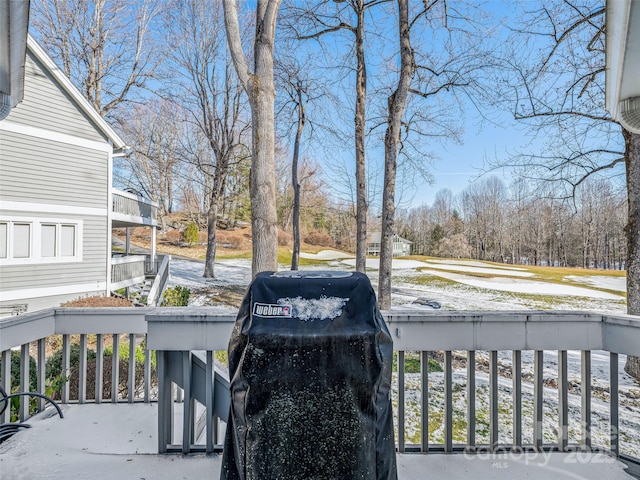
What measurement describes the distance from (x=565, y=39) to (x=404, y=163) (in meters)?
4.66

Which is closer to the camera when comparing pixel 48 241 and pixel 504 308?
pixel 48 241

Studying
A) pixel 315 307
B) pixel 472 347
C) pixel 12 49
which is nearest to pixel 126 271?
pixel 12 49

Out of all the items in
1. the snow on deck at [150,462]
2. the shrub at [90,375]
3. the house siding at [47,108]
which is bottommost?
the shrub at [90,375]

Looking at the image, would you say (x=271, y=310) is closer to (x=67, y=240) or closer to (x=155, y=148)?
(x=67, y=240)

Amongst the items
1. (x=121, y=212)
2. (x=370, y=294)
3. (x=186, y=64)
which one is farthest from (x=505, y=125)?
(x=186, y=64)

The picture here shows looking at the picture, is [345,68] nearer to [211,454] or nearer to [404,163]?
[404,163]

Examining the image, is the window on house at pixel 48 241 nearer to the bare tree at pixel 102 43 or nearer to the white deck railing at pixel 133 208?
the white deck railing at pixel 133 208

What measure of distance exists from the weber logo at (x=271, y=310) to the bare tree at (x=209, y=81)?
487 inches

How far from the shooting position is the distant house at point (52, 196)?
7.21 m

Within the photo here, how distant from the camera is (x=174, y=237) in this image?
2317cm

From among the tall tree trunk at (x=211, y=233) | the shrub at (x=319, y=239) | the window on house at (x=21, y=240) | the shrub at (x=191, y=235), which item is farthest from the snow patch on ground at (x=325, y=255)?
the window on house at (x=21, y=240)

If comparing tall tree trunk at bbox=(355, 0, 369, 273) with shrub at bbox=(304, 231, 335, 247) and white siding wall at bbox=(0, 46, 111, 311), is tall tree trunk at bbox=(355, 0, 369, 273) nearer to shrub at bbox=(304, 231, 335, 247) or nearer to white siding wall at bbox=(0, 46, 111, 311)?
white siding wall at bbox=(0, 46, 111, 311)

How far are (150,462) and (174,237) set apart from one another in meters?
23.4

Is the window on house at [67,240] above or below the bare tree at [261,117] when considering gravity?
below
